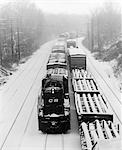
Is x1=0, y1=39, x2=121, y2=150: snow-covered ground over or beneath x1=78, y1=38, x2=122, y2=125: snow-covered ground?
beneath

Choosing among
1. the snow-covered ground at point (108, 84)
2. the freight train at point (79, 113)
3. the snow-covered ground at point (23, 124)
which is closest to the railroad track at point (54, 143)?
the snow-covered ground at point (23, 124)

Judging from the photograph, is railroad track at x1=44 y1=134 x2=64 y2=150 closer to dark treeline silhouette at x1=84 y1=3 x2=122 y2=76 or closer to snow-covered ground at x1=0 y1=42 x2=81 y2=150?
snow-covered ground at x1=0 y1=42 x2=81 y2=150

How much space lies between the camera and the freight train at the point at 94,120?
12.6 meters

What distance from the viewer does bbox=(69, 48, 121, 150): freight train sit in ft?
41.3

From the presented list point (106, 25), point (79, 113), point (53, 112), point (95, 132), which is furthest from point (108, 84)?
point (106, 25)

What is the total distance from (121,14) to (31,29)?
77.6ft

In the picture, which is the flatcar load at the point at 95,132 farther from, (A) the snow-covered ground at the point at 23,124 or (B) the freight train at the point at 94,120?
(A) the snow-covered ground at the point at 23,124

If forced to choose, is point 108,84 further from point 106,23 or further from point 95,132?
point 106,23

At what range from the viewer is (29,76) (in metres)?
36.0

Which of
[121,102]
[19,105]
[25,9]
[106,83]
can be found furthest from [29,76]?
[25,9]

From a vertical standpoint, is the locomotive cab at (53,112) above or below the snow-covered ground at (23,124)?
above

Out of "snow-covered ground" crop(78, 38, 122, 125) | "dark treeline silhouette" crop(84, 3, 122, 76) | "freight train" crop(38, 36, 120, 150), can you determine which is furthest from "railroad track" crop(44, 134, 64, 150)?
"dark treeline silhouette" crop(84, 3, 122, 76)

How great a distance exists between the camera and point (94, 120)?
16.9m

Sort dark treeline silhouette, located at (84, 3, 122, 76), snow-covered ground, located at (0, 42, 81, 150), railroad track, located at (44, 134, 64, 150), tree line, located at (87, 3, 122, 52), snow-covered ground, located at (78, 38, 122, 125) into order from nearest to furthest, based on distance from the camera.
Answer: railroad track, located at (44, 134, 64, 150), snow-covered ground, located at (0, 42, 81, 150), snow-covered ground, located at (78, 38, 122, 125), dark treeline silhouette, located at (84, 3, 122, 76), tree line, located at (87, 3, 122, 52)
